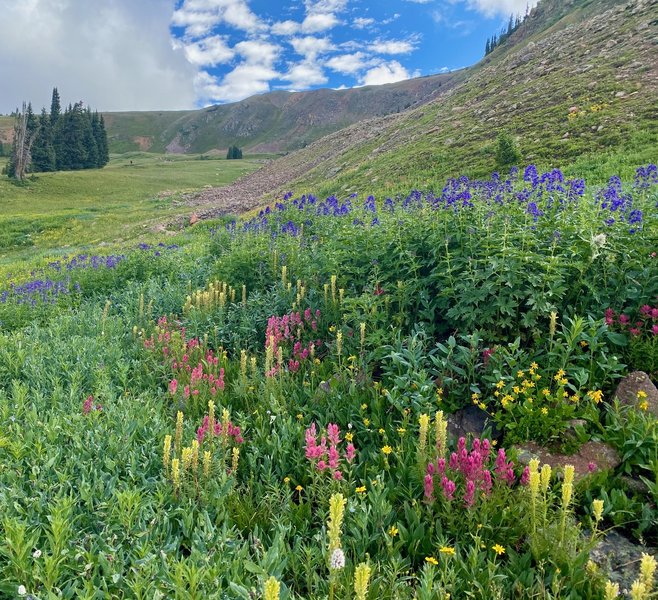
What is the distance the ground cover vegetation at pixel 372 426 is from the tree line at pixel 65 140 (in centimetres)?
8338

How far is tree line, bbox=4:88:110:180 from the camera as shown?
257 feet

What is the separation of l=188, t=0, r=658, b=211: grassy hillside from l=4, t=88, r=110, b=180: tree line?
67.4m

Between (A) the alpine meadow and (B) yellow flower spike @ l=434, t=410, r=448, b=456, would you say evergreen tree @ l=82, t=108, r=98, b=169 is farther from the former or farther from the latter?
(B) yellow flower spike @ l=434, t=410, r=448, b=456

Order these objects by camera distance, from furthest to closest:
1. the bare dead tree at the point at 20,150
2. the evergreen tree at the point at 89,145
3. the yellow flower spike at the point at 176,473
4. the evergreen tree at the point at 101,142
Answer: the evergreen tree at the point at 101,142
the evergreen tree at the point at 89,145
the bare dead tree at the point at 20,150
the yellow flower spike at the point at 176,473

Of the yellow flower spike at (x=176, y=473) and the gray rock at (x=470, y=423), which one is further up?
the yellow flower spike at (x=176, y=473)

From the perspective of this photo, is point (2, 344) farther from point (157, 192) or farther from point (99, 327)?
point (157, 192)

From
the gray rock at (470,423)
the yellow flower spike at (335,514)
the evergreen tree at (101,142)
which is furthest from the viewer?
Answer: the evergreen tree at (101,142)

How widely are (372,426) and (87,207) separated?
150 ft

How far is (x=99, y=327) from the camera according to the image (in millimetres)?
7148

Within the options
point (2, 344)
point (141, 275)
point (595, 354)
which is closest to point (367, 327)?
point (595, 354)

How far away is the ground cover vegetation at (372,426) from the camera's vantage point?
249 centimetres

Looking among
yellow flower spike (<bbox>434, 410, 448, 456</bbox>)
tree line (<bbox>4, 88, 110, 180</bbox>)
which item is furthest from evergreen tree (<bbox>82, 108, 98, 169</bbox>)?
yellow flower spike (<bbox>434, 410, 448, 456</bbox>)

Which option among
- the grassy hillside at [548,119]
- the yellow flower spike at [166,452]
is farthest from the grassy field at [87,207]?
the yellow flower spike at [166,452]

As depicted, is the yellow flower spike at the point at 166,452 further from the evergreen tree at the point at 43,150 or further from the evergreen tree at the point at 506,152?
the evergreen tree at the point at 43,150
